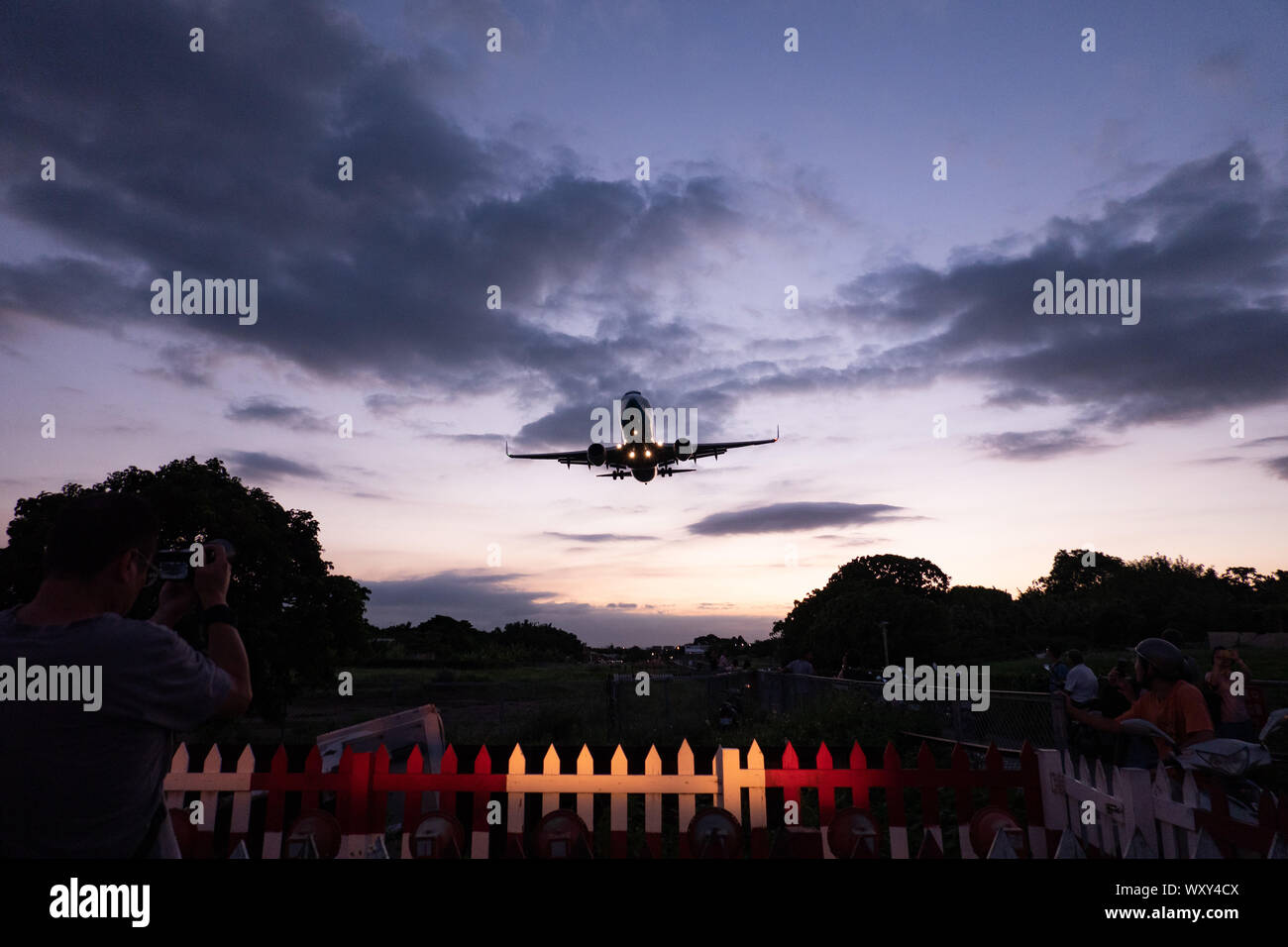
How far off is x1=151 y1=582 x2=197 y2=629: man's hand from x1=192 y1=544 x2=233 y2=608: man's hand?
0.30ft

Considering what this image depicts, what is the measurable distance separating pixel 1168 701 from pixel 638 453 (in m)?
22.3

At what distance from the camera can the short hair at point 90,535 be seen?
2268 millimetres

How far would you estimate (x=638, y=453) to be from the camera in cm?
2691

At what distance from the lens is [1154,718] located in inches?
205

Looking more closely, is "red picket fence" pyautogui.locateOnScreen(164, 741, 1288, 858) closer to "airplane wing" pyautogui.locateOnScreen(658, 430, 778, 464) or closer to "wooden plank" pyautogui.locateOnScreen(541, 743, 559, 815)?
"wooden plank" pyautogui.locateOnScreen(541, 743, 559, 815)

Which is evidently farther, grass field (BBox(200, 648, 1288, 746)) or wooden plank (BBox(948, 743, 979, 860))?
grass field (BBox(200, 648, 1288, 746))

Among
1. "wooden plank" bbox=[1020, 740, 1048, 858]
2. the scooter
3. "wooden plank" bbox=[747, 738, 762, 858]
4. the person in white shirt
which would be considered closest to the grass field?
the person in white shirt

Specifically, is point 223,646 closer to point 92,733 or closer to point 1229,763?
point 92,733

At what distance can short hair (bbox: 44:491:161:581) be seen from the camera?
2.27 meters

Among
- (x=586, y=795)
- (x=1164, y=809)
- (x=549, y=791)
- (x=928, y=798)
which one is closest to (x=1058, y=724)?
(x=928, y=798)

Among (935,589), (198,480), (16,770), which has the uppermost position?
(198,480)
